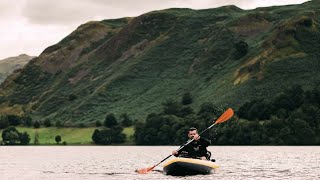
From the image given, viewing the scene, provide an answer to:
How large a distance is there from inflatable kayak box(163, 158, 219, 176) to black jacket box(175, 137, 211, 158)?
3.04 feet

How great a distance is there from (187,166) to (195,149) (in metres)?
2.34

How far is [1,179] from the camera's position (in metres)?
58.1

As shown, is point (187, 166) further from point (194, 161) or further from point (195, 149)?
point (195, 149)

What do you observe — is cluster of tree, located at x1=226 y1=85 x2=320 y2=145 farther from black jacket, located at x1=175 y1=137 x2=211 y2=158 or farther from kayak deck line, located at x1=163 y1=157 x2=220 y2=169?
black jacket, located at x1=175 y1=137 x2=211 y2=158

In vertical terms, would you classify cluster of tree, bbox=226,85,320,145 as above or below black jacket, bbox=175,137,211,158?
below

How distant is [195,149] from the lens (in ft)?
201

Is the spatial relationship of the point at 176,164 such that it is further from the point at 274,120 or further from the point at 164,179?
the point at 274,120

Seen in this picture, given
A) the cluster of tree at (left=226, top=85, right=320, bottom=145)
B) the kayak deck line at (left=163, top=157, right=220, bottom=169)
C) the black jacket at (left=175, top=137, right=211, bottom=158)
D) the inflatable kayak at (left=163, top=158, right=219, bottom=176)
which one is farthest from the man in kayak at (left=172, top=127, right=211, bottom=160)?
the cluster of tree at (left=226, top=85, right=320, bottom=145)

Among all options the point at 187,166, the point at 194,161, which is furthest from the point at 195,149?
the point at 187,166

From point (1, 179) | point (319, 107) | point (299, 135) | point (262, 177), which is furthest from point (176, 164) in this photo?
point (319, 107)

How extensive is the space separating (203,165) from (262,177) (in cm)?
544

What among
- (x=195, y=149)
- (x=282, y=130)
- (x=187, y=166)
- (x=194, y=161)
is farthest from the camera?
(x=282, y=130)

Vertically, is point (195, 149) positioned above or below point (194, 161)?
above

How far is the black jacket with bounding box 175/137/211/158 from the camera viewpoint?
61.1m
